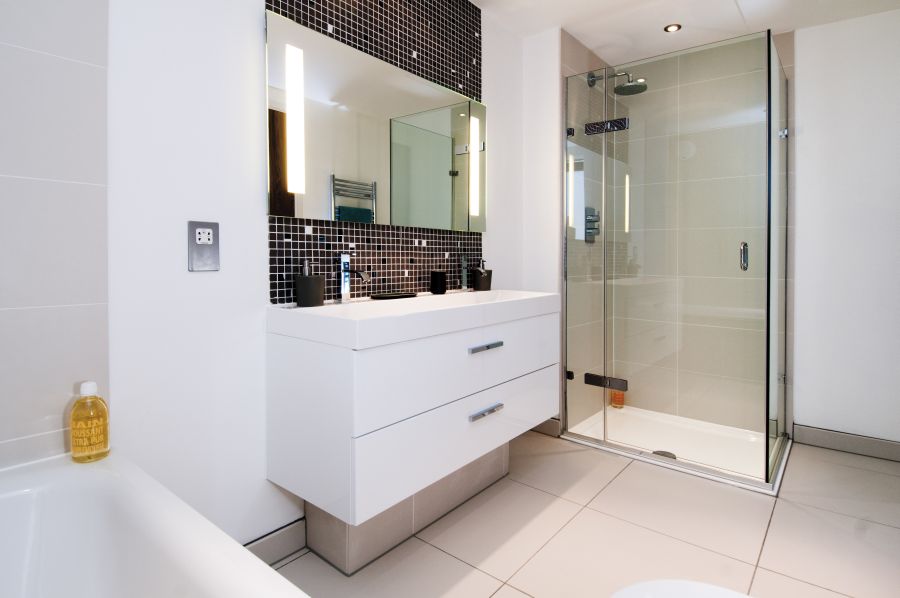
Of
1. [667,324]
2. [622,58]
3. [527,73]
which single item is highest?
[622,58]

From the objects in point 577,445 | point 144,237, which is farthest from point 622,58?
point 144,237

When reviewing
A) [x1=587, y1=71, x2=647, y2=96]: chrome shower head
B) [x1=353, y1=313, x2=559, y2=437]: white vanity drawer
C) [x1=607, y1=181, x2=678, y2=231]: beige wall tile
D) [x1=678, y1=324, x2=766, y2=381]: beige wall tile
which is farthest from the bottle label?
[x1=587, y1=71, x2=647, y2=96]: chrome shower head

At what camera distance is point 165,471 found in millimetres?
1496

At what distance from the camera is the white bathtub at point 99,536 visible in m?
0.88

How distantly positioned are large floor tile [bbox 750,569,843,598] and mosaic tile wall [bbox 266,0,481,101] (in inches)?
92.9

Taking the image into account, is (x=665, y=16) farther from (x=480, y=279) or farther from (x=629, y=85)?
(x=480, y=279)

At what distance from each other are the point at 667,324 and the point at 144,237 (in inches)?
103

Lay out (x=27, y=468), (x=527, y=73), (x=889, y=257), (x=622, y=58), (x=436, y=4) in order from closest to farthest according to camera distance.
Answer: (x=27, y=468)
(x=436, y=4)
(x=889, y=257)
(x=527, y=73)
(x=622, y=58)

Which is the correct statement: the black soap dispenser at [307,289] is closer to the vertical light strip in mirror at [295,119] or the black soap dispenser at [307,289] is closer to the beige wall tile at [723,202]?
the vertical light strip in mirror at [295,119]

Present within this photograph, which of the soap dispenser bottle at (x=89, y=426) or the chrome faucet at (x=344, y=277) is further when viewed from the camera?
the chrome faucet at (x=344, y=277)

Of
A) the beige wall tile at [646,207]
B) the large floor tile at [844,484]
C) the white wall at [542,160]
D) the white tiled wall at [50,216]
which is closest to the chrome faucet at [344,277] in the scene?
the white tiled wall at [50,216]

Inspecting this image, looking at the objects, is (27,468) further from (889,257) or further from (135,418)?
(889,257)

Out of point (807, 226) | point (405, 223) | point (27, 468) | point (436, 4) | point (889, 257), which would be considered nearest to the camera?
point (27, 468)

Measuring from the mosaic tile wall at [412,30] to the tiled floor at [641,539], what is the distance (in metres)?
1.95
